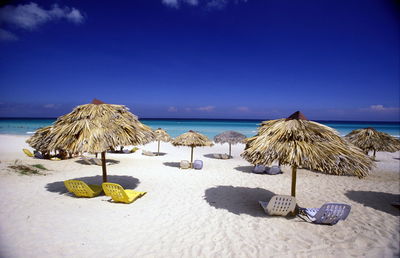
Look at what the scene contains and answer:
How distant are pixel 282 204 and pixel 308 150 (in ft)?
4.77

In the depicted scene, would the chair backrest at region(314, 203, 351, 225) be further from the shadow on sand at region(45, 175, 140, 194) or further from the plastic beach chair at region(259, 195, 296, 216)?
the shadow on sand at region(45, 175, 140, 194)

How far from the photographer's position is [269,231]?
4156mm

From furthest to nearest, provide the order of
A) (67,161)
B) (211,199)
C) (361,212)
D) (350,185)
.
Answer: (67,161) < (350,185) < (211,199) < (361,212)

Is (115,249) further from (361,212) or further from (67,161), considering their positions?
(67,161)

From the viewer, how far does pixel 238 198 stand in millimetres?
6129

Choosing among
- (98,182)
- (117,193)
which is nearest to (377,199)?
(117,193)

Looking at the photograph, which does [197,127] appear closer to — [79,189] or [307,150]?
[79,189]

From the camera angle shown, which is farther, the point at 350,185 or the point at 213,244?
the point at 350,185

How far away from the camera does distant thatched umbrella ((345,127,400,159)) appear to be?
414 inches

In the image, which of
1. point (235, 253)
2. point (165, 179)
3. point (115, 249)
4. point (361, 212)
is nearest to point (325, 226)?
A: point (361, 212)

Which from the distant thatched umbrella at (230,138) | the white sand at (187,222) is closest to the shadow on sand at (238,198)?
the white sand at (187,222)

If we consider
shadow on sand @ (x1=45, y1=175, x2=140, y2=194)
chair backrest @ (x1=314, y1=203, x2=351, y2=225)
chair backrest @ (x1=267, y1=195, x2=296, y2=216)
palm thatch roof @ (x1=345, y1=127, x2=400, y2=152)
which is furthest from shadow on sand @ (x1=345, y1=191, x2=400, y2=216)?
shadow on sand @ (x1=45, y1=175, x2=140, y2=194)

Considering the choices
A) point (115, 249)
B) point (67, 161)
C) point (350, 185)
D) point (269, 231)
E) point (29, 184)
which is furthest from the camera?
point (67, 161)

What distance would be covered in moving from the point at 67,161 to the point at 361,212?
1269cm
